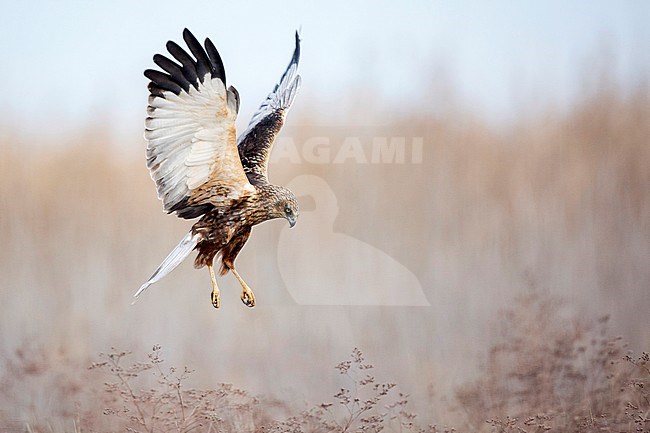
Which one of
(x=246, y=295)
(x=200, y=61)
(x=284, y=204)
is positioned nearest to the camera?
(x=200, y=61)

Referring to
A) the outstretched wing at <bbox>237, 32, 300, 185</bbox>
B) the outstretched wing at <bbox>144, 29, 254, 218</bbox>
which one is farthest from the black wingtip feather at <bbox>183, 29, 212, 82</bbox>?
the outstretched wing at <bbox>237, 32, 300, 185</bbox>

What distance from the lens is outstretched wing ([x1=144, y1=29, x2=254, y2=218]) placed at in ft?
7.60

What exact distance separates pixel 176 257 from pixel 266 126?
497 mm

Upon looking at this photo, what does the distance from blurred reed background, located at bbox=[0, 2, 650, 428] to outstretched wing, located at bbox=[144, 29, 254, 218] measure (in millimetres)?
179

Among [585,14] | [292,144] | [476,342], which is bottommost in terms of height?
[476,342]

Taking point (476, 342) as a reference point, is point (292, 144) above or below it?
above

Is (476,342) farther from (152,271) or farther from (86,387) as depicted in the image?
(86,387)

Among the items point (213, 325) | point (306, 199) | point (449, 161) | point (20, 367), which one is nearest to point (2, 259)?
point (20, 367)

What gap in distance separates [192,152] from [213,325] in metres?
0.61

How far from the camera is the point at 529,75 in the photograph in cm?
267

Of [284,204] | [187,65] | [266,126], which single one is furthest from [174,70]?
[284,204]

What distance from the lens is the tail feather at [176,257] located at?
100 inches

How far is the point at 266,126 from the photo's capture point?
2570 millimetres

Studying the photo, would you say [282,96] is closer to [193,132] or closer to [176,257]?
[193,132]
